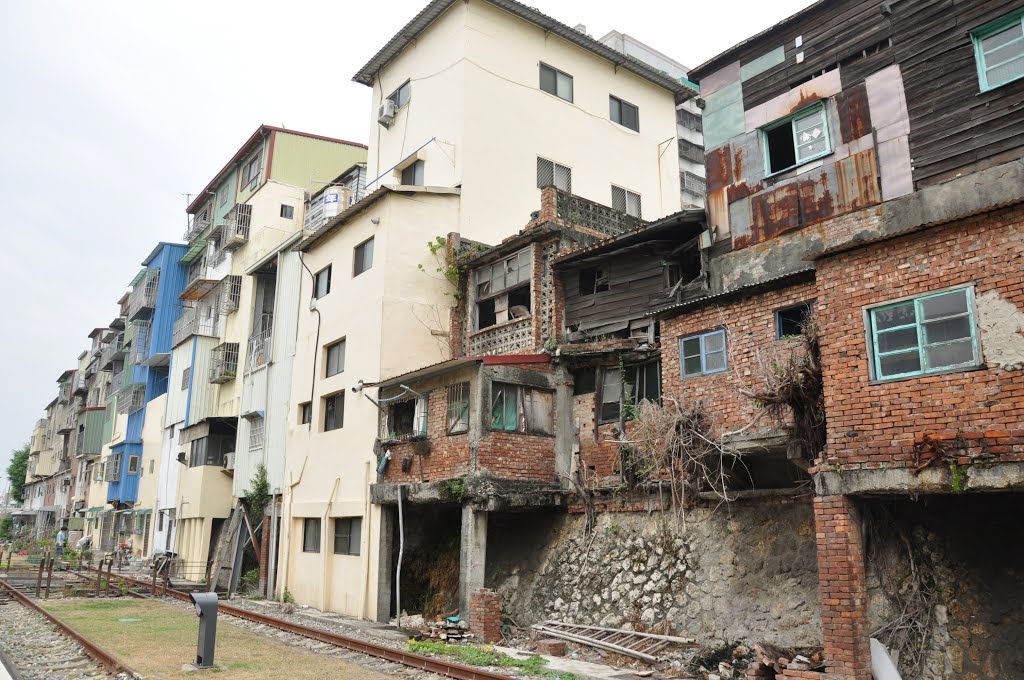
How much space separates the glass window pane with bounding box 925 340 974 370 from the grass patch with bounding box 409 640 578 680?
608 cm

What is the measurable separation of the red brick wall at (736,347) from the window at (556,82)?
1282 centimetres

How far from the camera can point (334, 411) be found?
70.4 ft

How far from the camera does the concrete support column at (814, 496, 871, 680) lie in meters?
9.04

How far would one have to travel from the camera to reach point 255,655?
12.8m

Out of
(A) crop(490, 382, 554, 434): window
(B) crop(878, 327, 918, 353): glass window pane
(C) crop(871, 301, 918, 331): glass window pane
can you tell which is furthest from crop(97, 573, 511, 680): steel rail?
(C) crop(871, 301, 918, 331): glass window pane

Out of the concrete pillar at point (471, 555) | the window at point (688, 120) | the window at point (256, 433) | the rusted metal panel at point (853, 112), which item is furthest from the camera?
the window at point (688, 120)

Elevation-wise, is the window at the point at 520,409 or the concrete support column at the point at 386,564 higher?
the window at the point at 520,409

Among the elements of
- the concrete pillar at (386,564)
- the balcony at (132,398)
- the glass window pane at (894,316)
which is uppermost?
the balcony at (132,398)

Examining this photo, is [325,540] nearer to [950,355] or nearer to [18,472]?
[950,355]

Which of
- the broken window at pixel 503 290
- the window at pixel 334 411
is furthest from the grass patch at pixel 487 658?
the window at pixel 334 411

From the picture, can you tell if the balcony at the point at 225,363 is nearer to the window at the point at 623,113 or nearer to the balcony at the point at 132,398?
the balcony at the point at 132,398

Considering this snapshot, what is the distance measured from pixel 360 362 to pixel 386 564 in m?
5.06

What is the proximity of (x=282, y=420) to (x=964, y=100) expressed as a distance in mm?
19336

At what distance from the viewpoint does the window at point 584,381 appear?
16.9m
